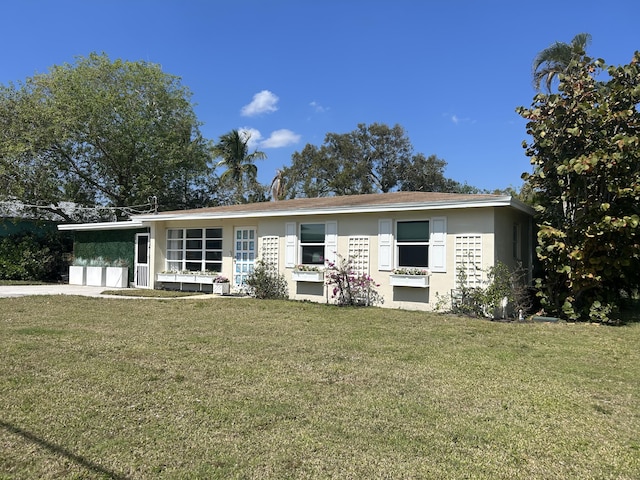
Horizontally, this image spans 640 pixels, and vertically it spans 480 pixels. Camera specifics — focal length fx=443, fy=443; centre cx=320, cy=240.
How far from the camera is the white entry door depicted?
1409 centimetres

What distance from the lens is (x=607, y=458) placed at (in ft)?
10.3

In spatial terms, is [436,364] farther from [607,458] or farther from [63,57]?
[63,57]

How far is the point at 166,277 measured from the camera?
50.0ft

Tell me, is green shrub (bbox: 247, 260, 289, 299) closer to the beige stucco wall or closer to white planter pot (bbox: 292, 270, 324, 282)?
the beige stucco wall

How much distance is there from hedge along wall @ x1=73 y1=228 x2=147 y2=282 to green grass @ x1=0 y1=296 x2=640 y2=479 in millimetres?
9101

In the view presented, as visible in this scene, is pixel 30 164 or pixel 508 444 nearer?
pixel 508 444

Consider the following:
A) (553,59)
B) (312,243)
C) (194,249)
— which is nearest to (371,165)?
(553,59)

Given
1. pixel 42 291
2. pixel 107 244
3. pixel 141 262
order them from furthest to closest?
pixel 107 244, pixel 141 262, pixel 42 291

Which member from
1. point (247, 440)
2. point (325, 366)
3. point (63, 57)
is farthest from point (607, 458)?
point (63, 57)

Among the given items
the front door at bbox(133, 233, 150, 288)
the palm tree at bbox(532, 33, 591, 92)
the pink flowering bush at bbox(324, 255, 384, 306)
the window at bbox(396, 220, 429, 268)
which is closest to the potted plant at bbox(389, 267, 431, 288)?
the window at bbox(396, 220, 429, 268)

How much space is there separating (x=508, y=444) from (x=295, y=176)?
1259 inches

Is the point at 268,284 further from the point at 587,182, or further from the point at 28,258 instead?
the point at 28,258

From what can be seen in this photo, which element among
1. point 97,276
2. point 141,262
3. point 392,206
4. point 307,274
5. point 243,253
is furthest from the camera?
point 97,276

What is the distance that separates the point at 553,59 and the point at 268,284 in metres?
18.0
